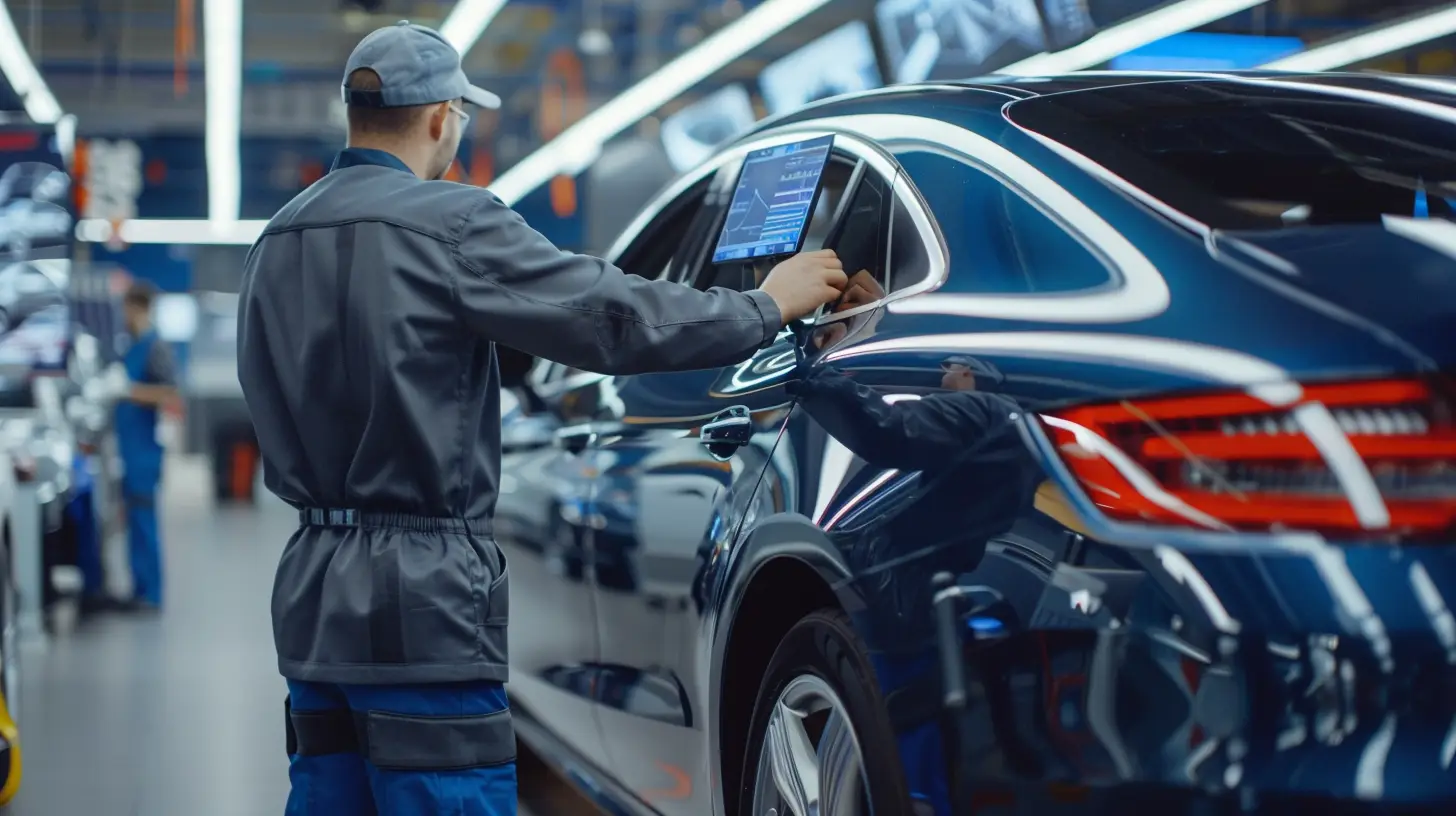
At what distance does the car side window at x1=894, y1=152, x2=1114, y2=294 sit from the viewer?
1.86 m

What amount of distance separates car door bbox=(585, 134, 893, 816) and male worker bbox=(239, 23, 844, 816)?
23 cm

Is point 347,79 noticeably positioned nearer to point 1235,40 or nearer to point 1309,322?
point 1309,322

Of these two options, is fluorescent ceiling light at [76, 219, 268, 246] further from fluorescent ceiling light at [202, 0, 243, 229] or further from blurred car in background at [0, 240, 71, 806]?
blurred car in background at [0, 240, 71, 806]

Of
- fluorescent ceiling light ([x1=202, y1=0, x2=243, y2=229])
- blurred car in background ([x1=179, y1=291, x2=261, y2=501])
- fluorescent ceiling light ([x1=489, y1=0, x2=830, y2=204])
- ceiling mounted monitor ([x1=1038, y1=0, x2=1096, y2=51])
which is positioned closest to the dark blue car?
ceiling mounted monitor ([x1=1038, y1=0, x2=1096, y2=51])

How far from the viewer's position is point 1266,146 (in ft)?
6.95

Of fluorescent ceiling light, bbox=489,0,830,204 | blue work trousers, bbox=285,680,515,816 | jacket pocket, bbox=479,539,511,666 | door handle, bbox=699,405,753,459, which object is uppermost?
fluorescent ceiling light, bbox=489,0,830,204

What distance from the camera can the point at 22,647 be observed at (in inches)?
281

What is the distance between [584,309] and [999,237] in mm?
561

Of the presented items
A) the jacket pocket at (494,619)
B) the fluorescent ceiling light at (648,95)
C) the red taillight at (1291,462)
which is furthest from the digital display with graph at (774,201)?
the fluorescent ceiling light at (648,95)

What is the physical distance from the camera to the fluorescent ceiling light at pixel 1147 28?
8.30 metres

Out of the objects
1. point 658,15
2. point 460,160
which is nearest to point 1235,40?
point 658,15

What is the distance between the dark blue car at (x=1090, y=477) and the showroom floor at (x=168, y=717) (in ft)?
6.74

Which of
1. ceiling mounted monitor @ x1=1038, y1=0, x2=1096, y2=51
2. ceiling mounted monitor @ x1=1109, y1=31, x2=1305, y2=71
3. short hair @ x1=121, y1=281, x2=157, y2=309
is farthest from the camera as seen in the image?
short hair @ x1=121, y1=281, x2=157, y2=309

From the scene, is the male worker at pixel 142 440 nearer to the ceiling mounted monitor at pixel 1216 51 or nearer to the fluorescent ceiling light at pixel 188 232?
the ceiling mounted monitor at pixel 1216 51
